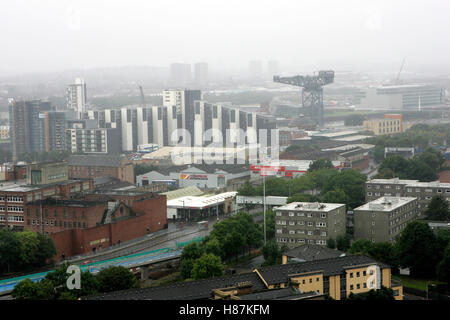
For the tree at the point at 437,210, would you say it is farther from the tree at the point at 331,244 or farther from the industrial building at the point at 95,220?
the industrial building at the point at 95,220

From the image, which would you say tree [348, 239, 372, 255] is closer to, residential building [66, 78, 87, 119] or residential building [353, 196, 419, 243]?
residential building [353, 196, 419, 243]

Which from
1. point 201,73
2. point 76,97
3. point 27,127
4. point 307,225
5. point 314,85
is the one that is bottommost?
point 307,225

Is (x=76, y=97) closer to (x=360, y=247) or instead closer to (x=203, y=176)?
(x=203, y=176)

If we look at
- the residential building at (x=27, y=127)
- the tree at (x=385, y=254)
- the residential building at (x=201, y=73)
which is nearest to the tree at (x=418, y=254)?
the tree at (x=385, y=254)

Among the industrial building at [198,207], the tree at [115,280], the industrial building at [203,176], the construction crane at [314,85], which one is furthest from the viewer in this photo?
the construction crane at [314,85]

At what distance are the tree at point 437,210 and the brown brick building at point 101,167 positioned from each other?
680 centimetres

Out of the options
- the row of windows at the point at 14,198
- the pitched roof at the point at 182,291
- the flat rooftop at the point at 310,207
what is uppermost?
the pitched roof at the point at 182,291

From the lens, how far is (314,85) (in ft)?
82.0

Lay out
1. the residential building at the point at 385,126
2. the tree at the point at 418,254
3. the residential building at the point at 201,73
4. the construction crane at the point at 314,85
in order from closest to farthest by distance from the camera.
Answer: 1. the tree at the point at 418,254
2. the residential building at the point at 385,126
3. the construction crane at the point at 314,85
4. the residential building at the point at 201,73

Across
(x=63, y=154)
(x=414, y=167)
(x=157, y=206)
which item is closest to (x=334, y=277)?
(x=157, y=206)

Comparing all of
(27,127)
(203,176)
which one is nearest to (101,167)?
(203,176)

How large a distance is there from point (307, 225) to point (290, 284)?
315 centimetres

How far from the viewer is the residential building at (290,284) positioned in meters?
4.46

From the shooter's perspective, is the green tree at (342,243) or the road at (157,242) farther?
the road at (157,242)
